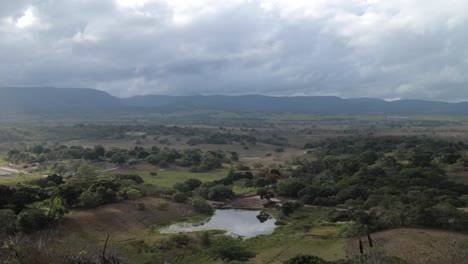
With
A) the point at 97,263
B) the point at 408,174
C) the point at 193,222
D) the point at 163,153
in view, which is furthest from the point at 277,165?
the point at 97,263

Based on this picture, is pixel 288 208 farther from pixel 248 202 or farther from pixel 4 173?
pixel 4 173

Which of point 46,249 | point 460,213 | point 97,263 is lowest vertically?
point 460,213

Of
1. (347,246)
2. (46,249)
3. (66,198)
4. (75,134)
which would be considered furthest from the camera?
(75,134)

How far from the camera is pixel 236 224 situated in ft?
164

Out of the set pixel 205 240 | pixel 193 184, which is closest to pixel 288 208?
pixel 205 240

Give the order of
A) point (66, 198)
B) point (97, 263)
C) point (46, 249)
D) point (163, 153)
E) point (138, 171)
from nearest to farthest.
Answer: point (46, 249) < point (97, 263) < point (66, 198) < point (138, 171) < point (163, 153)

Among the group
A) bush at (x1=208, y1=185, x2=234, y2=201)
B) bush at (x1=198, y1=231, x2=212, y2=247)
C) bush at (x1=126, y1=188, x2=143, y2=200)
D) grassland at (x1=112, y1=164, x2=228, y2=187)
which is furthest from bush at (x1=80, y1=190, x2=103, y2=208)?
grassland at (x1=112, y1=164, x2=228, y2=187)

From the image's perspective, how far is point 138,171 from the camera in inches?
3435

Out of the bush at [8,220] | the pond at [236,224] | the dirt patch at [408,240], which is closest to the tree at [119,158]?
the pond at [236,224]

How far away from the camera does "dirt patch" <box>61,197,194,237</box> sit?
1727 inches

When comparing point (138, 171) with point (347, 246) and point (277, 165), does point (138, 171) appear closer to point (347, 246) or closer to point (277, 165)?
point (277, 165)

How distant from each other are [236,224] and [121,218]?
13811mm

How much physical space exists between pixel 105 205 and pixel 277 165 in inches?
2107

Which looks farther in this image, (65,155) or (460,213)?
(65,155)
